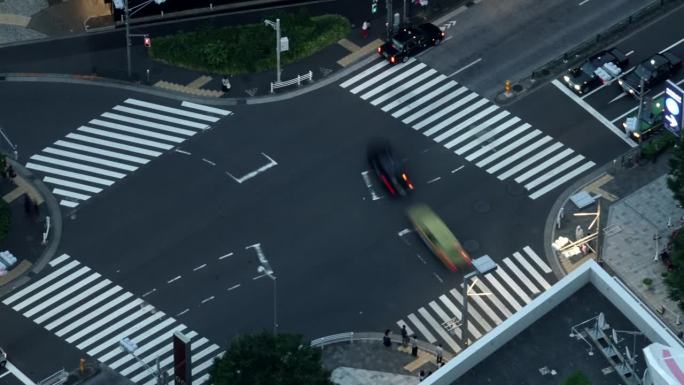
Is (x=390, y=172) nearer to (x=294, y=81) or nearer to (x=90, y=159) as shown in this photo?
(x=294, y=81)

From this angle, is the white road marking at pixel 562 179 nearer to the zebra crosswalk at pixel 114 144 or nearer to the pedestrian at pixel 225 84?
the zebra crosswalk at pixel 114 144

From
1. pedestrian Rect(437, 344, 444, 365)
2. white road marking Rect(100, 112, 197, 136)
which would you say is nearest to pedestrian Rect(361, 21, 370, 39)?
white road marking Rect(100, 112, 197, 136)

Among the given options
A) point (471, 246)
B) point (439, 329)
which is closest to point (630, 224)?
point (471, 246)

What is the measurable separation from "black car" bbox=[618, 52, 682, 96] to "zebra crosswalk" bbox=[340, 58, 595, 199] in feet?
27.4

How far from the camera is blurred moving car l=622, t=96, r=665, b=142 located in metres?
146

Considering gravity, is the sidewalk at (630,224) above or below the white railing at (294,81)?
below

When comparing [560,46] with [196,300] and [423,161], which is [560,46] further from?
[196,300]

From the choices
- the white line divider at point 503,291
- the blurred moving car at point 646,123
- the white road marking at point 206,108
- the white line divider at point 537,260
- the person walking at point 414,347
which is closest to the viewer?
the person walking at point 414,347

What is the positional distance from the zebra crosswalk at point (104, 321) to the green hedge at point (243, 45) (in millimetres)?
23518

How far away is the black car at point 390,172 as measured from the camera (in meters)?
143

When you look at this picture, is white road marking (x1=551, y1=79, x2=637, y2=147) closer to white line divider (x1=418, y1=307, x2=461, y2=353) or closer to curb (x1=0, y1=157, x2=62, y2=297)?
white line divider (x1=418, y1=307, x2=461, y2=353)

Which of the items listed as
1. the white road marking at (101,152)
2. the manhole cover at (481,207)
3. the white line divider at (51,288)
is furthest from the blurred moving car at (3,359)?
the manhole cover at (481,207)

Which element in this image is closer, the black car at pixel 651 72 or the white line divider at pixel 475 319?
the white line divider at pixel 475 319

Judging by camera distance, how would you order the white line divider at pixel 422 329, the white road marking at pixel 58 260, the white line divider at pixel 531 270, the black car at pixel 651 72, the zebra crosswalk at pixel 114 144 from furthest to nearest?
the black car at pixel 651 72
the zebra crosswalk at pixel 114 144
the white road marking at pixel 58 260
the white line divider at pixel 531 270
the white line divider at pixel 422 329
